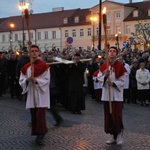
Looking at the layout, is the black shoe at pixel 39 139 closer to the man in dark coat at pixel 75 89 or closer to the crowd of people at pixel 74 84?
the crowd of people at pixel 74 84

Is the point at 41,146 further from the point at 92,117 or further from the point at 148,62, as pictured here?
the point at 148,62

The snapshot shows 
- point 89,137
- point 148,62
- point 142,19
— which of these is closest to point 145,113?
point 148,62

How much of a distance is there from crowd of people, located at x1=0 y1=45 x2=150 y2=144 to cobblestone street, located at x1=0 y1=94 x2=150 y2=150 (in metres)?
→ 0.33

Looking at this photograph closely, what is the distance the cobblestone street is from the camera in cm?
834

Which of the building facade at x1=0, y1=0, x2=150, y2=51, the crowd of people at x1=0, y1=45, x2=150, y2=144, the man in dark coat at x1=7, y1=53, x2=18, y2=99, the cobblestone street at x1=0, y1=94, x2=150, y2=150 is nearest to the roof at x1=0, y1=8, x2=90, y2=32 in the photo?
the building facade at x1=0, y1=0, x2=150, y2=51

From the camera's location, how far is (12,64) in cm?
1723

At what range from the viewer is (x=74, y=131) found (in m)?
9.92

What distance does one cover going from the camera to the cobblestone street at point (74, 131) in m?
8.34

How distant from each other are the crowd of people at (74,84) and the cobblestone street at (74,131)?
0.33m

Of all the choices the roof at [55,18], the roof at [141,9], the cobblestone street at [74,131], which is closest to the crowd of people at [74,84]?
the cobblestone street at [74,131]

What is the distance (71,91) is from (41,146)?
5407 millimetres

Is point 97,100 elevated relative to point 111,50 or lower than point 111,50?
lower

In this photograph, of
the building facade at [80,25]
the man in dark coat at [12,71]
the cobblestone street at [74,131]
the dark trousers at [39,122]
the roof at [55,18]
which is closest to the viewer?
the cobblestone street at [74,131]

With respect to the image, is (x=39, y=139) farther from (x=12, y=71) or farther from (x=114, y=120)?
(x=12, y=71)
